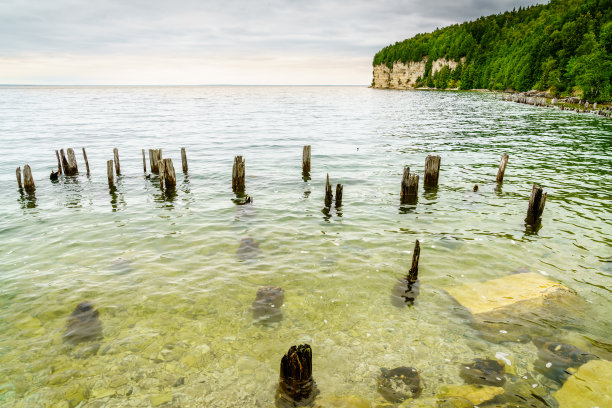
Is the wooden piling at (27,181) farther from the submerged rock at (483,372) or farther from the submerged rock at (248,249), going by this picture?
the submerged rock at (483,372)

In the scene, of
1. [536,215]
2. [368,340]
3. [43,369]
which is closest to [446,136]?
[536,215]

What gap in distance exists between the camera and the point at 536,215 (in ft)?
45.6

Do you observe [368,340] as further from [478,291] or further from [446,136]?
[446,136]

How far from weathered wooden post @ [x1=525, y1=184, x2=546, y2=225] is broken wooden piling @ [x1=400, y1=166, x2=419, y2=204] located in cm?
498

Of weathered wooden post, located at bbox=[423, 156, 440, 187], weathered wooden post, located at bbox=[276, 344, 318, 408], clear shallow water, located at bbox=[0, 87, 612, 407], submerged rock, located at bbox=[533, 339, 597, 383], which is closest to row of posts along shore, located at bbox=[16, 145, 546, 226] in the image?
weathered wooden post, located at bbox=[423, 156, 440, 187]

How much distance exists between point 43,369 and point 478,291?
10.8 m

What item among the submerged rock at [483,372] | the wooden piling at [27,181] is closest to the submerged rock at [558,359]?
the submerged rock at [483,372]

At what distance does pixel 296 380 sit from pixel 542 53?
434ft

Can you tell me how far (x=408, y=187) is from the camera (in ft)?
55.7

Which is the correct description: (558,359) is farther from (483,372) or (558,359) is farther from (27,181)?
(27,181)

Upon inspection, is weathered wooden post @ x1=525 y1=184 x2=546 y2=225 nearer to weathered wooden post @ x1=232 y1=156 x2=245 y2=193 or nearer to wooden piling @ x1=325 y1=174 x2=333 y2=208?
wooden piling @ x1=325 y1=174 x2=333 y2=208

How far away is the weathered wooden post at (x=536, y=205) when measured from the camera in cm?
1364

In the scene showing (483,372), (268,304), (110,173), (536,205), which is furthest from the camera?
(110,173)

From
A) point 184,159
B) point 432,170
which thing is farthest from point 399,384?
point 184,159
